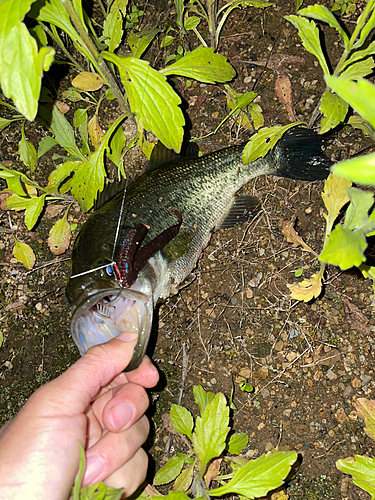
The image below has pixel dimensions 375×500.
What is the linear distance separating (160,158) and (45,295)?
1407 millimetres

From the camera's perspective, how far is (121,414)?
244 centimetres

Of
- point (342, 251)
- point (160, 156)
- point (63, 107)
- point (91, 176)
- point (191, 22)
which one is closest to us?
point (342, 251)

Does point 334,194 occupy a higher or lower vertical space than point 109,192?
lower

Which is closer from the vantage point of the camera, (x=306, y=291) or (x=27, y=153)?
(x=306, y=291)

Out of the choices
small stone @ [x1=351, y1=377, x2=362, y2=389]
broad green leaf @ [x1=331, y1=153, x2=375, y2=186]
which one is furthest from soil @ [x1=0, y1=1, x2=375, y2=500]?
broad green leaf @ [x1=331, y1=153, x2=375, y2=186]

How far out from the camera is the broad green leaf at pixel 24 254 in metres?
3.47

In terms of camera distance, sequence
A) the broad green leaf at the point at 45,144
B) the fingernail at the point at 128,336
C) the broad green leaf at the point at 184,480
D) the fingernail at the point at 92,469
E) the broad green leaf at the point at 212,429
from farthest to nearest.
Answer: the broad green leaf at the point at 45,144 → the broad green leaf at the point at 184,480 → the broad green leaf at the point at 212,429 → the fingernail at the point at 128,336 → the fingernail at the point at 92,469

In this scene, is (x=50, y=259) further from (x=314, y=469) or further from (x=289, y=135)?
(x=314, y=469)

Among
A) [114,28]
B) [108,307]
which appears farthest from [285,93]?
[108,307]

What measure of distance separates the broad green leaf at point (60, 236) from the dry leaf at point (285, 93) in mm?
1901

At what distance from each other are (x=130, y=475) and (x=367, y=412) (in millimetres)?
1541

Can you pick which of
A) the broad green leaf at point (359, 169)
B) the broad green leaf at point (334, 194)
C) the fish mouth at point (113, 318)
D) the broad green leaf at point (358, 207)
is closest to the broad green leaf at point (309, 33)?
the broad green leaf at point (334, 194)

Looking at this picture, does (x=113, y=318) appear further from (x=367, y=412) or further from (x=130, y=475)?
(x=367, y=412)

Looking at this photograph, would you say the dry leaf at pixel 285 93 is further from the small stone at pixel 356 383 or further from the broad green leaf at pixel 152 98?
the small stone at pixel 356 383
